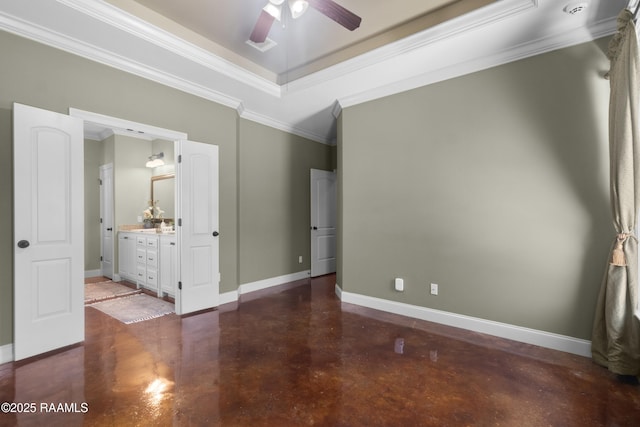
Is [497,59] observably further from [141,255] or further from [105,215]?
[105,215]

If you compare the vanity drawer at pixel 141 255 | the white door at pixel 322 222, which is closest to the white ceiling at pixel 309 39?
the white door at pixel 322 222

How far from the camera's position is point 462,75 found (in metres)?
3.21

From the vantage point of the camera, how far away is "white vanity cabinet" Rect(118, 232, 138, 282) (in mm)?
4954

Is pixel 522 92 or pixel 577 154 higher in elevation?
pixel 522 92

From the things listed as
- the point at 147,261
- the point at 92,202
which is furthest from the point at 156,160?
the point at 147,261

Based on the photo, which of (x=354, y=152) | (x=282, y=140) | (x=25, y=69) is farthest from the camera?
(x=282, y=140)

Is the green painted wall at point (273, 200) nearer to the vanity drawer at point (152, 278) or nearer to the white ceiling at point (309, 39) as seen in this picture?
the white ceiling at point (309, 39)

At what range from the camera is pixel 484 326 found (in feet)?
10.1

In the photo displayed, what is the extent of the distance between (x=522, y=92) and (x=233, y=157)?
351cm

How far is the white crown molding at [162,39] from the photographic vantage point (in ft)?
7.86

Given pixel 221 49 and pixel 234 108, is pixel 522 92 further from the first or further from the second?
pixel 234 108

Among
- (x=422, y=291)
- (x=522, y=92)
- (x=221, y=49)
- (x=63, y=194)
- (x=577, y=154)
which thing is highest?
(x=221, y=49)

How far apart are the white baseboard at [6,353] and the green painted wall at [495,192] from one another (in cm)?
349

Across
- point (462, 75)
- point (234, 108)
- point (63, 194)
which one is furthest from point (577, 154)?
point (63, 194)
